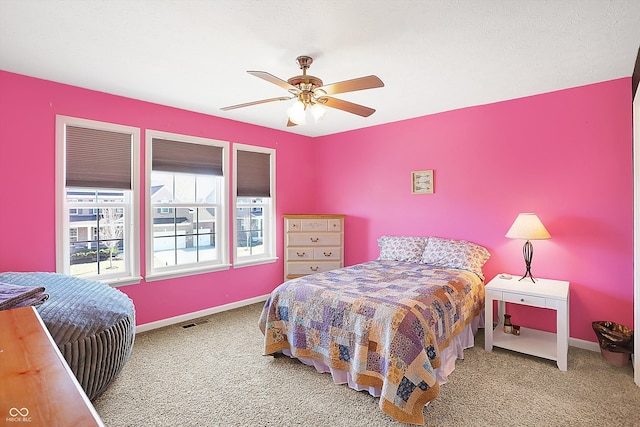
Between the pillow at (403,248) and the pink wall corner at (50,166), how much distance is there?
1.87 meters

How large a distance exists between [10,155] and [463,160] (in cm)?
434

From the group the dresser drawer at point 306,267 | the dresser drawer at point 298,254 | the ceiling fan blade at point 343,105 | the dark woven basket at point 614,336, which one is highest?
the ceiling fan blade at point 343,105

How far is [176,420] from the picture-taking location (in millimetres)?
2068

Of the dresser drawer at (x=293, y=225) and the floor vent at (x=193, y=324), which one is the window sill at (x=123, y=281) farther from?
the dresser drawer at (x=293, y=225)

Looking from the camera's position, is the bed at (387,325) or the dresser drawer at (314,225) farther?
the dresser drawer at (314,225)

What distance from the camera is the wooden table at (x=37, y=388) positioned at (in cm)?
60

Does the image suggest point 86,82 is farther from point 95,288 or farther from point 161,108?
point 95,288

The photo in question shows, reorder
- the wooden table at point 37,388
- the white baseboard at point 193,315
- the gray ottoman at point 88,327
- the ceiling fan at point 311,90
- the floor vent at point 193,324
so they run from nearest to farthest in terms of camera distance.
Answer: the wooden table at point 37,388
the gray ottoman at point 88,327
the ceiling fan at point 311,90
the white baseboard at point 193,315
the floor vent at point 193,324

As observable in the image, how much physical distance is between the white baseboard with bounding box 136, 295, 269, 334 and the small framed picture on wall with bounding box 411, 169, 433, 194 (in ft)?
8.29

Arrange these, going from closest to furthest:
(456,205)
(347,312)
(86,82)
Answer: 1. (347,312)
2. (86,82)
3. (456,205)

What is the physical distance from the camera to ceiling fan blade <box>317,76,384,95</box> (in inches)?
79.7

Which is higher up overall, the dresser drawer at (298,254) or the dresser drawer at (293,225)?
the dresser drawer at (293,225)

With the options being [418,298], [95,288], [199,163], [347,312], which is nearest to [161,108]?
[199,163]

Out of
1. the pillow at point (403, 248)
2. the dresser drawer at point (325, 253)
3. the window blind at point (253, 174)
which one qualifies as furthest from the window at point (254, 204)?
the pillow at point (403, 248)
